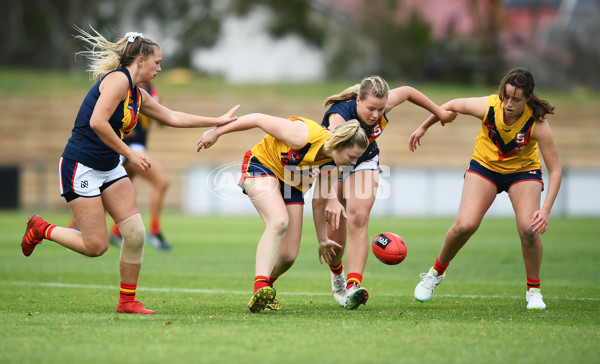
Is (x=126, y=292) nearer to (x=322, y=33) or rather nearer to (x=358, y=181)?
(x=358, y=181)

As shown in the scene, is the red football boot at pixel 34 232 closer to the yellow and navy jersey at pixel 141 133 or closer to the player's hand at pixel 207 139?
the player's hand at pixel 207 139

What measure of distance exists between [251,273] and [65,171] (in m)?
3.91

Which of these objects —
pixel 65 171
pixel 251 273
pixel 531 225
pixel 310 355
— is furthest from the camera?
pixel 251 273

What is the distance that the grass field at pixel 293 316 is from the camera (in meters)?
4.27

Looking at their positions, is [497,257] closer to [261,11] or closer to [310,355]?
[310,355]

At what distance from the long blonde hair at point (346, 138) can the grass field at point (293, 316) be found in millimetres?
1265

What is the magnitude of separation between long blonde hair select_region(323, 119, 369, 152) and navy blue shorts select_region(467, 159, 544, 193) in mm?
1393

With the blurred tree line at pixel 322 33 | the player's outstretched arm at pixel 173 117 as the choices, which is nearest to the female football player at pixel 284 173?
the player's outstretched arm at pixel 173 117

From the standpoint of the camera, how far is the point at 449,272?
9570mm

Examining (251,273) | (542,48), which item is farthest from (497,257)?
(542,48)

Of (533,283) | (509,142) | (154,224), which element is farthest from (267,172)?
(154,224)

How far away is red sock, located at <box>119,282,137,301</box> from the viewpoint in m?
5.93

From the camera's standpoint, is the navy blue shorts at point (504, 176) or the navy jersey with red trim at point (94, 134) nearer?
the navy jersey with red trim at point (94, 134)

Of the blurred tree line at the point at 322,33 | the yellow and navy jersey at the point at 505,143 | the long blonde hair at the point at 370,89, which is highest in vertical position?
the blurred tree line at the point at 322,33
